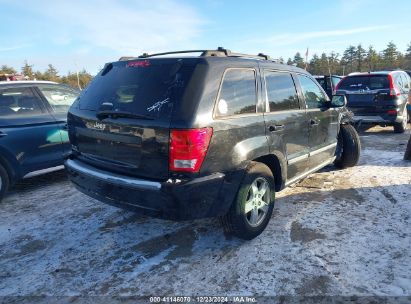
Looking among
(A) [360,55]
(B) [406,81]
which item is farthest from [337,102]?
(A) [360,55]

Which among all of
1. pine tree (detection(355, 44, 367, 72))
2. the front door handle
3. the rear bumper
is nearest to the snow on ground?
the rear bumper

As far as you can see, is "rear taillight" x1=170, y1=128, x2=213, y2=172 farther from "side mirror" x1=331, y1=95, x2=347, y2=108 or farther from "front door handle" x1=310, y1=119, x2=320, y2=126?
"side mirror" x1=331, y1=95, x2=347, y2=108

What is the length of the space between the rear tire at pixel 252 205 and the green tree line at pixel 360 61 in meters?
48.9

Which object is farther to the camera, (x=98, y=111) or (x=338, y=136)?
(x=338, y=136)

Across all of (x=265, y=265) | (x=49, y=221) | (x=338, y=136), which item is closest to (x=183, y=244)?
(x=265, y=265)

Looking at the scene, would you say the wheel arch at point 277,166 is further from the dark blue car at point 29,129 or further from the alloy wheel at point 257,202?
the dark blue car at point 29,129

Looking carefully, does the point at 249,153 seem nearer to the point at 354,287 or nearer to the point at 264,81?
the point at 264,81

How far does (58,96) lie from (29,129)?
0.93 m

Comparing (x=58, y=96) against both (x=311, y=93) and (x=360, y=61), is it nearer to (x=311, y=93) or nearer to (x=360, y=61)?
(x=311, y=93)

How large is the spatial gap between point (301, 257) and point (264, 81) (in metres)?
1.83

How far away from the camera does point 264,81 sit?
146 inches

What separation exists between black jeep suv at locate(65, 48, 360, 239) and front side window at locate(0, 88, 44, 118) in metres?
1.67

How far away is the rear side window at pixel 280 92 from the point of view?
3.78m

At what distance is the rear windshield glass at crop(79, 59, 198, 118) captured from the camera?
2947 mm
